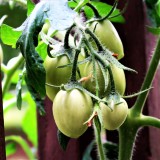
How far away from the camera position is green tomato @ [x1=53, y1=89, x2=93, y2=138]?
373 millimetres

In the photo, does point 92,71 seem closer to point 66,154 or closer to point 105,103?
point 105,103

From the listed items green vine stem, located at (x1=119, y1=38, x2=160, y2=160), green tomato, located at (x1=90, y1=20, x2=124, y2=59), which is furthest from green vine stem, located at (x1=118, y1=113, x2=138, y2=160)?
green tomato, located at (x1=90, y1=20, x2=124, y2=59)

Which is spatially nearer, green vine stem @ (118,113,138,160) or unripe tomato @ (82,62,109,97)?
unripe tomato @ (82,62,109,97)

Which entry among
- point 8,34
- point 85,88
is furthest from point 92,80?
point 8,34

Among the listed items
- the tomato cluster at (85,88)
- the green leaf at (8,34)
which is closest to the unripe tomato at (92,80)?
the tomato cluster at (85,88)

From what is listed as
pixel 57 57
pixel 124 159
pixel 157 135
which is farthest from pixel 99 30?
pixel 157 135

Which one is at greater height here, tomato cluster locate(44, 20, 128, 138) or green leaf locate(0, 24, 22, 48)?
green leaf locate(0, 24, 22, 48)

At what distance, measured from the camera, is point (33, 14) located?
370mm

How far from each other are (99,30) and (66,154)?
33cm

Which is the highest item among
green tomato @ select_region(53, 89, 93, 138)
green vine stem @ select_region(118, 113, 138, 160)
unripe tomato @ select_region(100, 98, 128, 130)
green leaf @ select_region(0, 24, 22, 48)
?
green leaf @ select_region(0, 24, 22, 48)

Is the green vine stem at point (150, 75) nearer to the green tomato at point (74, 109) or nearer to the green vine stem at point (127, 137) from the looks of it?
the green vine stem at point (127, 137)

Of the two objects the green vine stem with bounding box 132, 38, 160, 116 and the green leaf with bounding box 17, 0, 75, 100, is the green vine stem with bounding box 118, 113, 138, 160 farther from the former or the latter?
the green leaf with bounding box 17, 0, 75, 100

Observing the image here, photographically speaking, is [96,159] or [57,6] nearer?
[57,6]

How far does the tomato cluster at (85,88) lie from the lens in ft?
1.23
